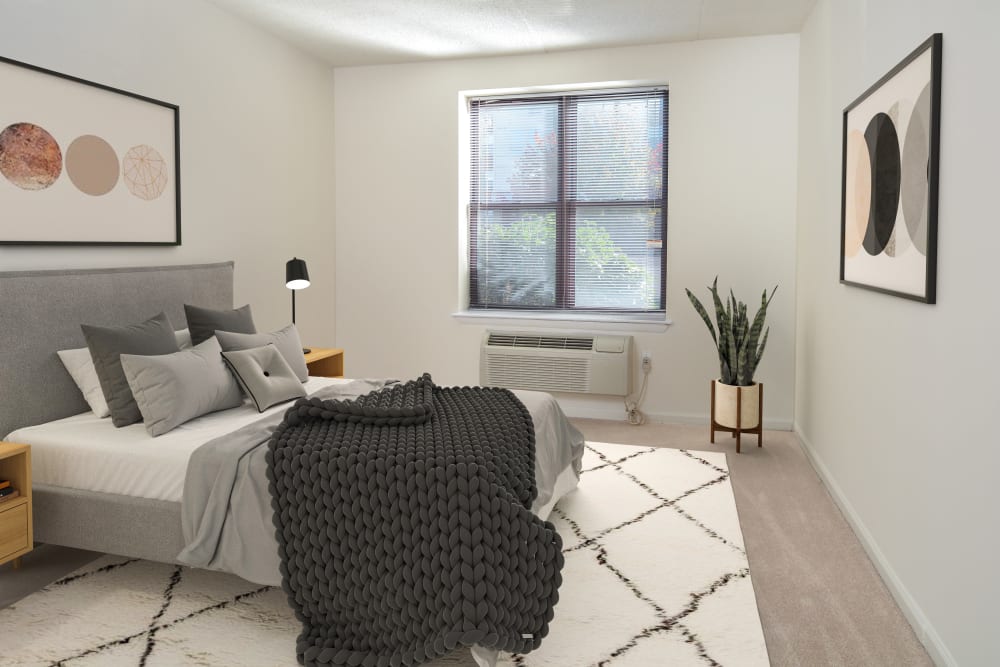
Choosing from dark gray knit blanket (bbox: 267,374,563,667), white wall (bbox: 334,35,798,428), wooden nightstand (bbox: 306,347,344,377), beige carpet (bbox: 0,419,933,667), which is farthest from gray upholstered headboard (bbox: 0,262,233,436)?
white wall (bbox: 334,35,798,428)

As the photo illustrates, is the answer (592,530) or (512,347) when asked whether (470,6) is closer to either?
(512,347)

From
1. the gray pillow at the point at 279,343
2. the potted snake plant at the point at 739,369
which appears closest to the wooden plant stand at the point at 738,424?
the potted snake plant at the point at 739,369

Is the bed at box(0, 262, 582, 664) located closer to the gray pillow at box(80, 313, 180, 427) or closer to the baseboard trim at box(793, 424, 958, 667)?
the gray pillow at box(80, 313, 180, 427)

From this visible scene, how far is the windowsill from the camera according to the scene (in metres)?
5.21

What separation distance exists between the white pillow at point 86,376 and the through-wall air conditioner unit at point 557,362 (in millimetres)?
2817

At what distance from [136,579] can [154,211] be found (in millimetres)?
1886

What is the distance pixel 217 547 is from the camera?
8.07ft

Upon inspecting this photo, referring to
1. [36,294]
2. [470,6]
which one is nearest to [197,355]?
[36,294]

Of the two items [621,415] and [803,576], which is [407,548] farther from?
[621,415]

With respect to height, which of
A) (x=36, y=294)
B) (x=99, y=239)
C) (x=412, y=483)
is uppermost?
(x=99, y=239)

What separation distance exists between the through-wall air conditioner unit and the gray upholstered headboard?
95.9 inches

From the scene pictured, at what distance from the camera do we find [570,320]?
5.35m

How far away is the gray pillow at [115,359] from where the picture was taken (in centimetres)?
292

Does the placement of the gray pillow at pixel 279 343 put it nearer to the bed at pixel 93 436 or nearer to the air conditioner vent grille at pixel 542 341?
the bed at pixel 93 436
